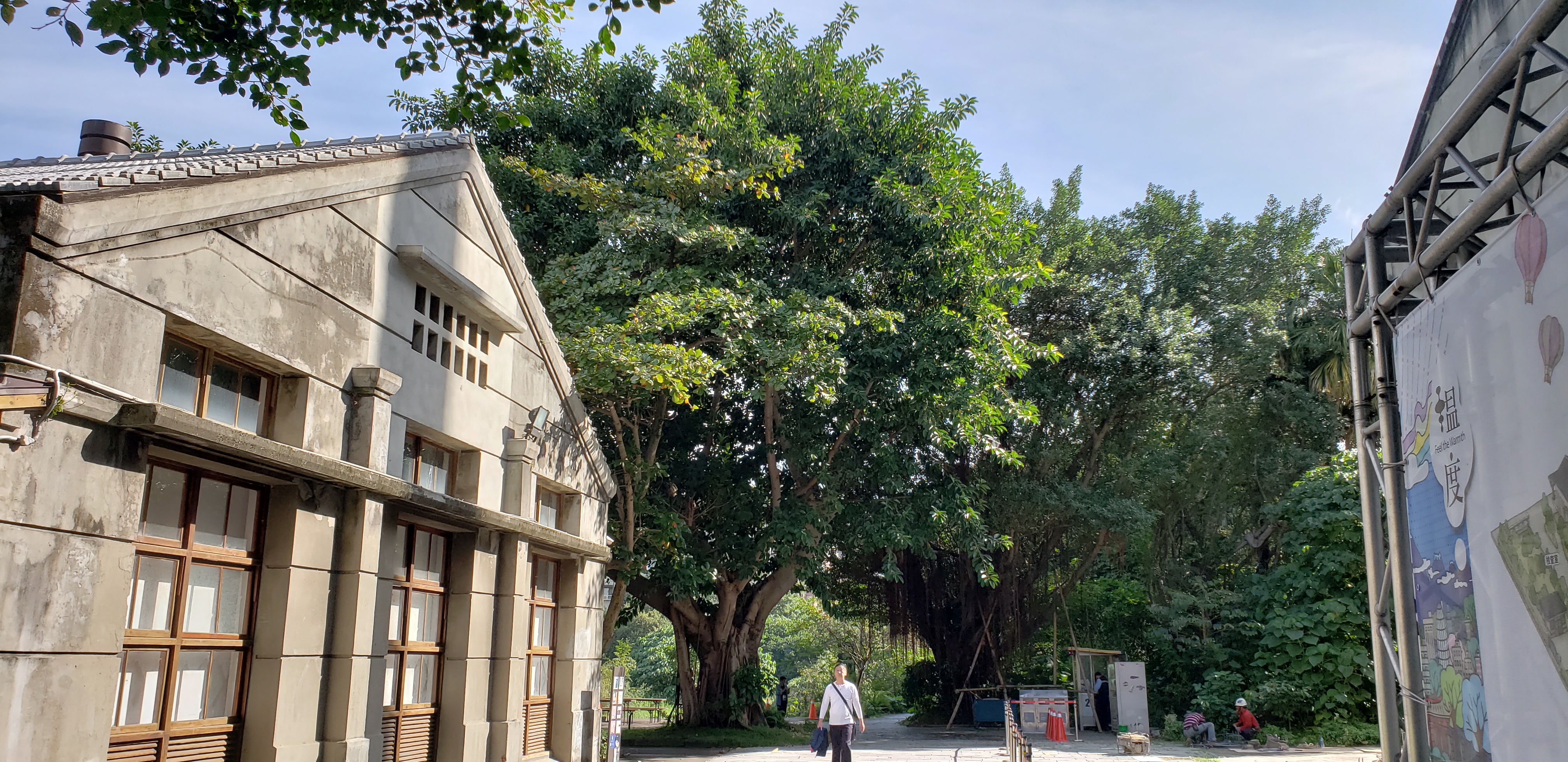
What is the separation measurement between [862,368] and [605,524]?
5925mm

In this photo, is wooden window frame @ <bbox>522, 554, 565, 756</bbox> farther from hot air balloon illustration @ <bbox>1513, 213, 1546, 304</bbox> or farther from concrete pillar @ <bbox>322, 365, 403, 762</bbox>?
hot air balloon illustration @ <bbox>1513, 213, 1546, 304</bbox>

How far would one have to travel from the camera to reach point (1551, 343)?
517cm

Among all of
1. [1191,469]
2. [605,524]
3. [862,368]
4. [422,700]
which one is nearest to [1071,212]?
[1191,469]

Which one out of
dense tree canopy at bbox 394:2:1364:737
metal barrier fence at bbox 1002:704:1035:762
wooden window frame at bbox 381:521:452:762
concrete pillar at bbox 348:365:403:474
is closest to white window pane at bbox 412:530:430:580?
wooden window frame at bbox 381:521:452:762

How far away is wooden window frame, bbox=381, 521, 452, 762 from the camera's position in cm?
884

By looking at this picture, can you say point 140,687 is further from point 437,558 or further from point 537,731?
point 537,731

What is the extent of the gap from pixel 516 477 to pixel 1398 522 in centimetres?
817

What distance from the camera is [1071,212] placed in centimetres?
2670

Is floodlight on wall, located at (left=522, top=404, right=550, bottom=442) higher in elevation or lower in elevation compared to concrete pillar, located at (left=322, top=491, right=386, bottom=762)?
higher

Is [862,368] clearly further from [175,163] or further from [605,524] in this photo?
[175,163]

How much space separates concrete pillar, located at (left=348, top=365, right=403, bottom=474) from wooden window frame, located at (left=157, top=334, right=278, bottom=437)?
2.26 ft

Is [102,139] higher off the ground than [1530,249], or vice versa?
[102,139]

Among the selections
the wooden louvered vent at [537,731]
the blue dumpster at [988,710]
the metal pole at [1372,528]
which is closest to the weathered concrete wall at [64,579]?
the wooden louvered vent at [537,731]

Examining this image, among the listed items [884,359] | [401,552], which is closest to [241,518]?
[401,552]
